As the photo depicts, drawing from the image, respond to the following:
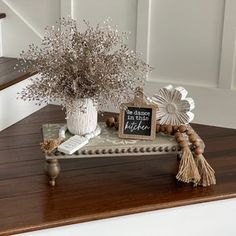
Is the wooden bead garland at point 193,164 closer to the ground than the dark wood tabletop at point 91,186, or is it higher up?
higher up

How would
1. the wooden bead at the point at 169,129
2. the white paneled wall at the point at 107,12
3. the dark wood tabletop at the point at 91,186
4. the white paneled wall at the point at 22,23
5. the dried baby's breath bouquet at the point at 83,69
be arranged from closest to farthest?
the dark wood tabletop at the point at 91,186
the dried baby's breath bouquet at the point at 83,69
the wooden bead at the point at 169,129
the white paneled wall at the point at 107,12
the white paneled wall at the point at 22,23

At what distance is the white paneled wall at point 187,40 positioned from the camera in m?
2.38

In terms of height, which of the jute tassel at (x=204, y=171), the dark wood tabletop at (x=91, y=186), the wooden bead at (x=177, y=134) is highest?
the wooden bead at (x=177, y=134)

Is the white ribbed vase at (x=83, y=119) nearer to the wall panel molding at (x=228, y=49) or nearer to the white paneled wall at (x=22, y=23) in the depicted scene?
the wall panel molding at (x=228, y=49)

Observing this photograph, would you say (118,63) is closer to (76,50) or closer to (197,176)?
(76,50)

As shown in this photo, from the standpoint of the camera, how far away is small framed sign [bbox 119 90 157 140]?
5.72 ft

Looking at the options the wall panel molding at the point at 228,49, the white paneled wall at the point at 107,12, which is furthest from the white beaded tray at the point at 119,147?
the white paneled wall at the point at 107,12

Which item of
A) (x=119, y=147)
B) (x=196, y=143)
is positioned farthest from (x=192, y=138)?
(x=119, y=147)

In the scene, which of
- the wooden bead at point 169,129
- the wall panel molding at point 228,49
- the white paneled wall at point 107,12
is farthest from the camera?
the white paneled wall at point 107,12

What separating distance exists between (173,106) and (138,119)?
0.48 ft

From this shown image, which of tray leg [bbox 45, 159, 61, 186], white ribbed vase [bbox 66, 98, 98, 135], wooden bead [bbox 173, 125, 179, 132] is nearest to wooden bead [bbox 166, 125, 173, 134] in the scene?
wooden bead [bbox 173, 125, 179, 132]

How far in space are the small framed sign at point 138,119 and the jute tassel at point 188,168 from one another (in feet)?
0.44

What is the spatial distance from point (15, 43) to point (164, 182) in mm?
1428

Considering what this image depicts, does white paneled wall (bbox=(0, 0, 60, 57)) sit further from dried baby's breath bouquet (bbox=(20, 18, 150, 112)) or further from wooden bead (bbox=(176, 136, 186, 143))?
wooden bead (bbox=(176, 136, 186, 143))
